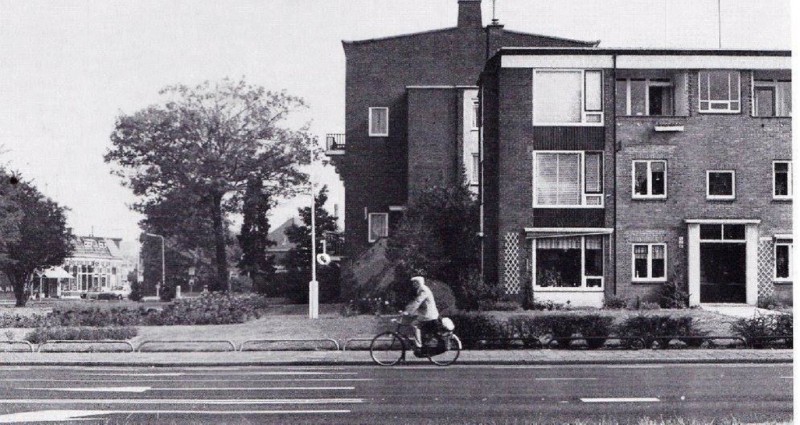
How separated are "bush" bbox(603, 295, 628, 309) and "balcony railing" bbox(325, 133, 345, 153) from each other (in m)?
16.8

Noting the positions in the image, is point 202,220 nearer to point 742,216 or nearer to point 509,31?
point 509,31

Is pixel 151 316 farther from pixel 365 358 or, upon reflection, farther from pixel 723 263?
pixel 723 263

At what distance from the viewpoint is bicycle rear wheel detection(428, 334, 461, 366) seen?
1794cm

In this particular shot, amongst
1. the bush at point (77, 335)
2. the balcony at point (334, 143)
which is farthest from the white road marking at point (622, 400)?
the balcony at point (334, 143)

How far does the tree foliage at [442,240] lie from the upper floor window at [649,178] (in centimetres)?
582

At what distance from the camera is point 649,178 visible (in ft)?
104

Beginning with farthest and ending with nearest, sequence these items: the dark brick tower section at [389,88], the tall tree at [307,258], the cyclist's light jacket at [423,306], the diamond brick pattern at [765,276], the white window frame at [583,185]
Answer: the tall tree at [307,258]
the dark brick tower section at [389,88]
the white window frame at [583,185]
the diamond brick pattern at [765,276]
the cyclist's light jacket at [423,306]

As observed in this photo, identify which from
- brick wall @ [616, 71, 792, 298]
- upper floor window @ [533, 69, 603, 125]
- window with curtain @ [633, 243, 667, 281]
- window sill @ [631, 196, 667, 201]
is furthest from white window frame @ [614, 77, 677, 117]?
window with curtain @ [633, 243, 667, 281]

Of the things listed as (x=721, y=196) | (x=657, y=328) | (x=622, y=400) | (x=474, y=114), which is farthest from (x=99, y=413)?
(x=474, y=114)

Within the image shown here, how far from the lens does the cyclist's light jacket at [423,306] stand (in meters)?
17.8

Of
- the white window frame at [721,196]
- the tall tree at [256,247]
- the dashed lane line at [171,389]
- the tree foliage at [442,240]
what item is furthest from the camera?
the tall tree at [256,247]

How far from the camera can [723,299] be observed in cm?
3111

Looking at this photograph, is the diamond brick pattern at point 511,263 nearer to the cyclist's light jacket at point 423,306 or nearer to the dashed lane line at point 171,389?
the cyclist's light jacket at point 423,306

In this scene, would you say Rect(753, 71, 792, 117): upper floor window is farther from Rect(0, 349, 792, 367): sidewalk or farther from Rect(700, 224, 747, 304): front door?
Rect(0, 349, 792, 367): sidewalk
